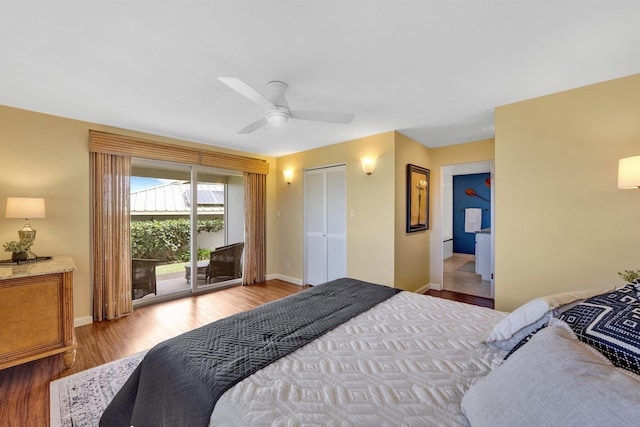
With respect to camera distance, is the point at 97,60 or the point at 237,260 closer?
the point at 97,60

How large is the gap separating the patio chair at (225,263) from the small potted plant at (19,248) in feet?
6.96

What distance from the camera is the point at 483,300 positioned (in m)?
3.91

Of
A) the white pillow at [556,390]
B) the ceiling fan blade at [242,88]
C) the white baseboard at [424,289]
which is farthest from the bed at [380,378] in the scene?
the white baseboard at [424,289]

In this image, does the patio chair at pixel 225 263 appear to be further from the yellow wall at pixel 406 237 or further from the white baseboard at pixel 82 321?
the yellow wall at pixel 406 237

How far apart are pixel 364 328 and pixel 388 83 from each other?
1973 mm

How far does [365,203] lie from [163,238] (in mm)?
3156

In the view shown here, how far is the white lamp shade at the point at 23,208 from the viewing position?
2.46 m

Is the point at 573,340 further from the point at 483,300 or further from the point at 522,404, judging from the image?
the point at 483,300

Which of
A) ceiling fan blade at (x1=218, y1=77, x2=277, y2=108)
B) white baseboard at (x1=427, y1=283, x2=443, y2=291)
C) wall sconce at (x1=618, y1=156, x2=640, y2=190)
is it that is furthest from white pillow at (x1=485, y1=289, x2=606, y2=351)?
white baseboard at (x1=427, y1=283, x2=443, y2=291)

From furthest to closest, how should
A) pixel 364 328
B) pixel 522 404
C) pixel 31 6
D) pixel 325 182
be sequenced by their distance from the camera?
pixel 325 182 → pixel 364 328 → pixel 31 6 → pixel 522 404

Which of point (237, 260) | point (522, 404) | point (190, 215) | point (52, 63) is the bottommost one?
point (237, 260)

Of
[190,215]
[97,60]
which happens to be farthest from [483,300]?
[97,60]

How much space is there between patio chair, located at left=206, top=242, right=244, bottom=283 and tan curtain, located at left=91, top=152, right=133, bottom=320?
119cm

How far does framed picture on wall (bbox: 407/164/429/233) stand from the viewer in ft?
12.7
